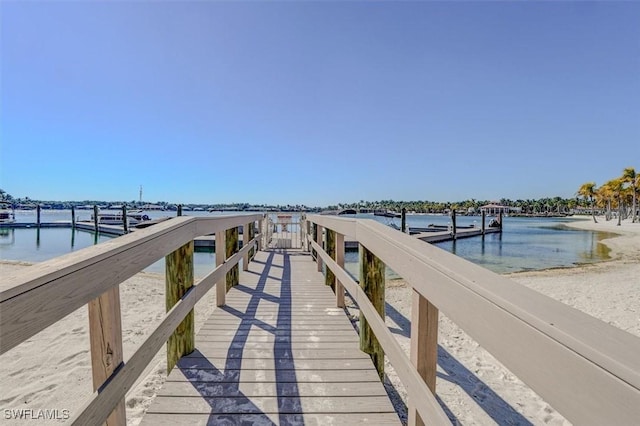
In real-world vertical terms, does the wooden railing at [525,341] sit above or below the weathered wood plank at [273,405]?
above

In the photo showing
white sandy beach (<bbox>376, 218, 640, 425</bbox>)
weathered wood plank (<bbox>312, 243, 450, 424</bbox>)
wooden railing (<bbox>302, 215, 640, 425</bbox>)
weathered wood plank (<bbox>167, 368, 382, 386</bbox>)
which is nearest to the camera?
wooden railing (<bbox>302, 215, 640, 425</bbox>)

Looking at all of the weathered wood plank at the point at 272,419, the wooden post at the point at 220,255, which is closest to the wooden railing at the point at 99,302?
the weathered wood plank at the point at 272,419

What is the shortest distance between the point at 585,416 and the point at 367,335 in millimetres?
1998

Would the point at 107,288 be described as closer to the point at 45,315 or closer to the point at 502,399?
the point at 45,315

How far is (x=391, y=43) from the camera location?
9.65 meters

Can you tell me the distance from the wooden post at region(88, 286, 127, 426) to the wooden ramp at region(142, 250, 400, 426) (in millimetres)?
677

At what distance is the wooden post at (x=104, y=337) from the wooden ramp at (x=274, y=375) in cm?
68

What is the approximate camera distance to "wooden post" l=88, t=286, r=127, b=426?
1.12 meters

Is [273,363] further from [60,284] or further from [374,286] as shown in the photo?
[60,284]

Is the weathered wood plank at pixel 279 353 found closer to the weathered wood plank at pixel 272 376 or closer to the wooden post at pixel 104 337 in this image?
the weathered wood plank at pixel 272 376

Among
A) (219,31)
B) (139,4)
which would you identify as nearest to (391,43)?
(219,31)

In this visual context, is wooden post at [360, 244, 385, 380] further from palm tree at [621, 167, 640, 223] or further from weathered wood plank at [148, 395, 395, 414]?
palm tree at [621, 167, 640, 223]

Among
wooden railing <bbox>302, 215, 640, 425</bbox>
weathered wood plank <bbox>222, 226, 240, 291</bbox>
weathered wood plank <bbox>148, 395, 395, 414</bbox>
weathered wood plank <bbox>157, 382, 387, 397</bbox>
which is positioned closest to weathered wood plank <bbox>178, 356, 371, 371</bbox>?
weathered wood plank <bbox>157, 382, 387, 397</bbox>

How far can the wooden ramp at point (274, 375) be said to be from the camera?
1.69m
